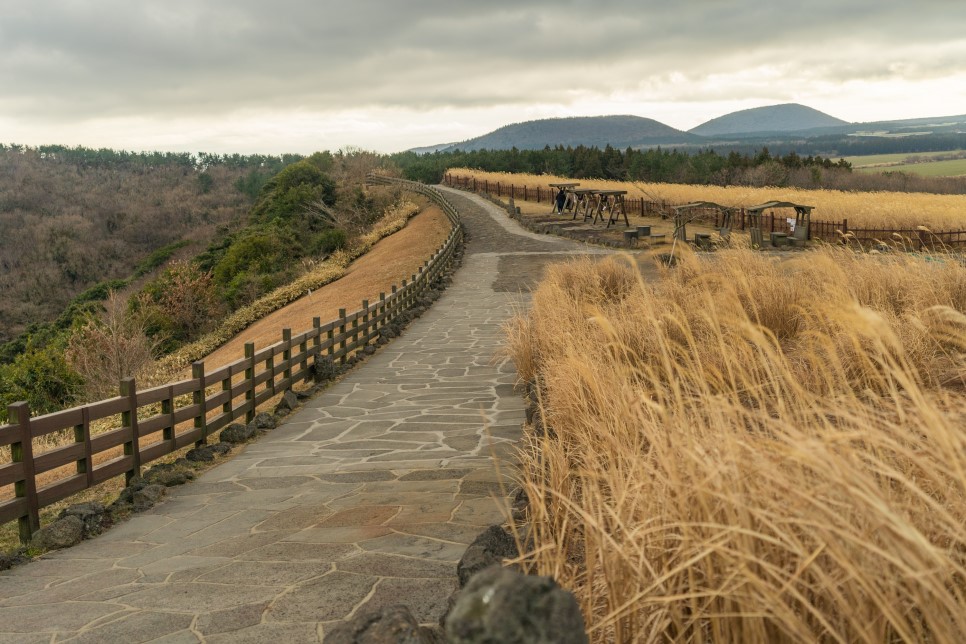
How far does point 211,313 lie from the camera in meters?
35.1

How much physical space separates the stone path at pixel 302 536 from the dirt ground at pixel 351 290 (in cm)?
1280

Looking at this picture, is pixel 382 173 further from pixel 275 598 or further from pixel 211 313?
pixel 275 598

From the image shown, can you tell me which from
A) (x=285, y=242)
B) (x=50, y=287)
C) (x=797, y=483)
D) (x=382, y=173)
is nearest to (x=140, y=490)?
(x=797, y=483)

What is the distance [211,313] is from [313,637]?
3308 centimetres

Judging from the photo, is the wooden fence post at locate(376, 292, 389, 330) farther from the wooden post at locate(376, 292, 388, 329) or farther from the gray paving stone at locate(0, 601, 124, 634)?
the gray paving stone at locate(0, 601, 124, 634)

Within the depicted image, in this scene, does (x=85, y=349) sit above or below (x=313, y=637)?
below

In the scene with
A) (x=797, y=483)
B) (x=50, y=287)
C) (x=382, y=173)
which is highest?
(x=382, y=173)

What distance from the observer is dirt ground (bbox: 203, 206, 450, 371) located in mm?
24484

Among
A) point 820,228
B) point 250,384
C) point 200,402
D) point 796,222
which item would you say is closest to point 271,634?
point 200,402

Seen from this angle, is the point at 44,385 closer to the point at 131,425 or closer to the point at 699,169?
the point at 131,425

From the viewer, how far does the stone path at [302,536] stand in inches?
169

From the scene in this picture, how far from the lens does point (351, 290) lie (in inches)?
1091

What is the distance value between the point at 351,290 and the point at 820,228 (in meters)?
17.5

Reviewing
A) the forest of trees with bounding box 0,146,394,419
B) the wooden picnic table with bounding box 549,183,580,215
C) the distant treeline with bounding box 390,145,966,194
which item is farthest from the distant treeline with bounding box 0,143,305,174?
the wooden picnic table with bounding box 549,183,580,215
